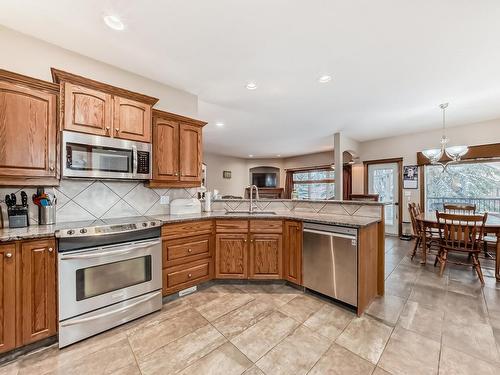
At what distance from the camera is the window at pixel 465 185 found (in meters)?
4.38

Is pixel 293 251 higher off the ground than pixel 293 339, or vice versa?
pixel 293 251

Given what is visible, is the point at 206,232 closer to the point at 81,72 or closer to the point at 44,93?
the point at 44,93

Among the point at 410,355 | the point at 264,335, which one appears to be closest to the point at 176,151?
the point at 264,335

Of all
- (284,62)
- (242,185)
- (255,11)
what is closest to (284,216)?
(284,62)

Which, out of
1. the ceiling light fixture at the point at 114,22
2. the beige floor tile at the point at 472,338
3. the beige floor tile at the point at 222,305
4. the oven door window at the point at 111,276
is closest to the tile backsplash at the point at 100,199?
the oven door window at the point at 111,276

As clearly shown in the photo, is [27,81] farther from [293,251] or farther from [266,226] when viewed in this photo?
[293,251]

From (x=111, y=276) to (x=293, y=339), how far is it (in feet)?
5.49

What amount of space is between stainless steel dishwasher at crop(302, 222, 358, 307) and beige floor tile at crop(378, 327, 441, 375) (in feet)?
1.40

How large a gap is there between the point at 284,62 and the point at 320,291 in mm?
2581

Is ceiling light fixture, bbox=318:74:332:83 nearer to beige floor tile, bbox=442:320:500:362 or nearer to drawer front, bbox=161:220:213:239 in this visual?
drawer front, bbox=161:220:213:239

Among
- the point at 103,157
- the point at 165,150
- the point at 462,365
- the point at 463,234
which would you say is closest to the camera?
→ the point at 462,365

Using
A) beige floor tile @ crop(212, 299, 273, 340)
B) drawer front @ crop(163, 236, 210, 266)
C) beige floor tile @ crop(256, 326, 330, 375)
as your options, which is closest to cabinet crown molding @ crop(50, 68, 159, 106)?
drawer front @ crop(163, 236, 210, 266)

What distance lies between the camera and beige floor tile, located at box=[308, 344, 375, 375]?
4.71 ft

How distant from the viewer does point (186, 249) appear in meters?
2.46
